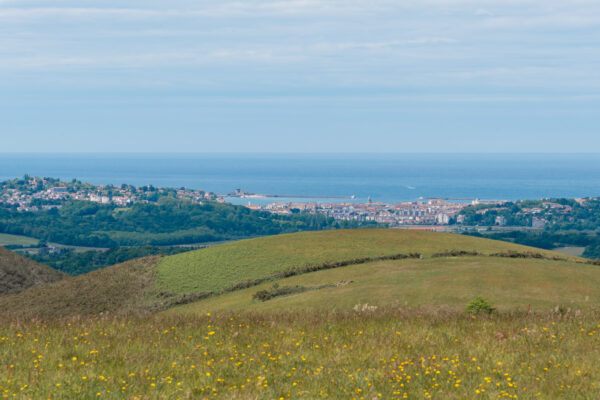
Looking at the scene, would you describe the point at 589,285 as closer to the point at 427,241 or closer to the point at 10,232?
the point at 427,241

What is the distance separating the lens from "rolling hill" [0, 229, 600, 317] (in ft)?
61.9

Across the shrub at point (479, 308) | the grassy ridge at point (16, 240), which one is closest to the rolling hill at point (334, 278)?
the shrub at point (479, 308)

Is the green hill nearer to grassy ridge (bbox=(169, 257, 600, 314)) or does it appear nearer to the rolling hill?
Result: the rolling hill

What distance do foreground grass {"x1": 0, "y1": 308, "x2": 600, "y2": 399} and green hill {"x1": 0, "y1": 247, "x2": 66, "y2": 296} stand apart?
2437 cm

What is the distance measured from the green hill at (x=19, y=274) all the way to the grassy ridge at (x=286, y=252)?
7.91 metres

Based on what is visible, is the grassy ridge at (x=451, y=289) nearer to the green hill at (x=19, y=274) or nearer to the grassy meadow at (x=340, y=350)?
the grassy meadow at (x=340, y=350)

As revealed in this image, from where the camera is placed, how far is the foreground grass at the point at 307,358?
8477 mm

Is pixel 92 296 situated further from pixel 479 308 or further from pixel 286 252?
pixel 479 308

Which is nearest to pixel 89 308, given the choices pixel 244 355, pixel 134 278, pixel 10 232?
pixel 134 278

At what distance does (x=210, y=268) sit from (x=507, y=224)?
175m

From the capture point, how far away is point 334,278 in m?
25.5

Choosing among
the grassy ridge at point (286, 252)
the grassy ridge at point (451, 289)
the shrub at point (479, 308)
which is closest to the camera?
the shrub at point (479, 308)

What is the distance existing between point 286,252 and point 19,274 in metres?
16.2

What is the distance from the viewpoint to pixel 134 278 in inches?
1264
